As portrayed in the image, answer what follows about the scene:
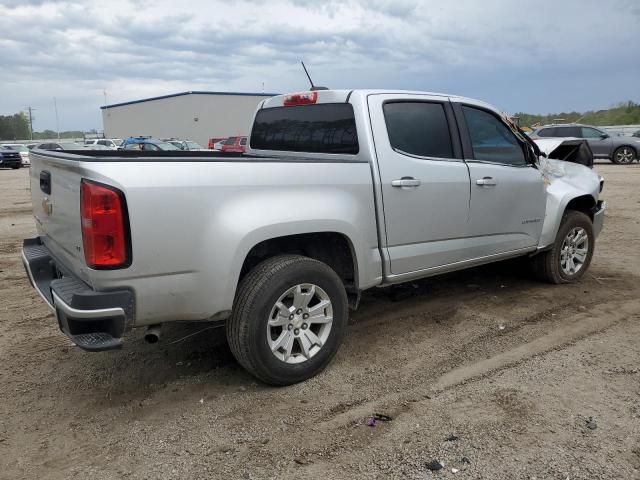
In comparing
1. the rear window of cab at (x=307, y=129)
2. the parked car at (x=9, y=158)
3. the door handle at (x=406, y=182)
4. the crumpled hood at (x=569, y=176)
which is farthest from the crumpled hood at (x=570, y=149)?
the parked car at (x=9, y=158)

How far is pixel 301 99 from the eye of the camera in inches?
181

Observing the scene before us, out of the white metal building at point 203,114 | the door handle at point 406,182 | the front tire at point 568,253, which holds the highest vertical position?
the white metal building at point 203,114

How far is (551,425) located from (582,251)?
3223 mm

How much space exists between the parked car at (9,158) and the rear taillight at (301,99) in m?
31.4

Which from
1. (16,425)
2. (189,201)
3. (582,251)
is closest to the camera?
(189,201)

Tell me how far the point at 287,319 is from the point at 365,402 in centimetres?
69

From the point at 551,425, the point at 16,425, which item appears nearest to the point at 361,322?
the point at 551,425

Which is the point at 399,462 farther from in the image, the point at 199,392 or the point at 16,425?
the point at 16,425

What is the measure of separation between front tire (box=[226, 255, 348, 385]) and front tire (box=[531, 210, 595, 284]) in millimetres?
2795

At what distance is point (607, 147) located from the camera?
22.7m

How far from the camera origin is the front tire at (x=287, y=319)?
3302mm

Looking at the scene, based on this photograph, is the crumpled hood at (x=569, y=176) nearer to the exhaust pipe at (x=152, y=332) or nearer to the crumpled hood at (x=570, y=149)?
the crumpled hood at (x=570, y=149)

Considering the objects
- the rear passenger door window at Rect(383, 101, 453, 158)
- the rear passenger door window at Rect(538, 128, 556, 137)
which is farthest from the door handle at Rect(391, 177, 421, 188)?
the rear passenger door window at Rect(538, 128, 556, 137)

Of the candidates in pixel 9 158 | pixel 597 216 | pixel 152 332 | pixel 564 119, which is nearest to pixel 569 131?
pixel 597 216
